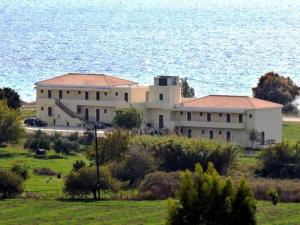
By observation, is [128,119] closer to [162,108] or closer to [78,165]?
[162,108]

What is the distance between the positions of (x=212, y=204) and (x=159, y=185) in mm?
16456

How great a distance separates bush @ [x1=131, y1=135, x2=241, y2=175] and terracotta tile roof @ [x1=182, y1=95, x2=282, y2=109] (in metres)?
12.9

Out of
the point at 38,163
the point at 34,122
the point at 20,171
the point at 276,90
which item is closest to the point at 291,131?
the point at 276,90

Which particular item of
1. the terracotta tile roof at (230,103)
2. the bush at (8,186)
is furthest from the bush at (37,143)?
the bush at (8,186)

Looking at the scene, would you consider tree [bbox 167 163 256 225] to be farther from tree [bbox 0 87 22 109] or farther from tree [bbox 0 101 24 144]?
tree [bbox 0 87 22 109]

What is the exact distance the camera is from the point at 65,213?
59.4m

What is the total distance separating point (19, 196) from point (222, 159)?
12.3m

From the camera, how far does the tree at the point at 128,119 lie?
88.6 metres

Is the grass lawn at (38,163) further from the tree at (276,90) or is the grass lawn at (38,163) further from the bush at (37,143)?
the tree at (276,90)

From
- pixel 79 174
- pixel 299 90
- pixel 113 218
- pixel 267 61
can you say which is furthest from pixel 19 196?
pixel 267 61

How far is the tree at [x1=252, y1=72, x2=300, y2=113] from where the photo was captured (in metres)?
101

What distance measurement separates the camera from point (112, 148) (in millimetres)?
74500

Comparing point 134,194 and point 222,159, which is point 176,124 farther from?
point 134,194

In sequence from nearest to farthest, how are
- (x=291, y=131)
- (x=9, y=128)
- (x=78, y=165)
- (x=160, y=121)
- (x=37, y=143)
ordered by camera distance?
(x=78, y=165), (x=37, y=143), (x=9, y=128), (x=291, y=131), (x=160, y=121)
